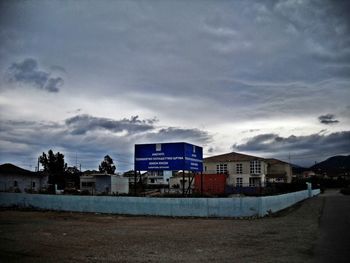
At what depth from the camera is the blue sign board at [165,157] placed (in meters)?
26.5

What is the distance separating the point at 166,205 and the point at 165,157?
5.17 m

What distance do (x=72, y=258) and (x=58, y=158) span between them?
281ft

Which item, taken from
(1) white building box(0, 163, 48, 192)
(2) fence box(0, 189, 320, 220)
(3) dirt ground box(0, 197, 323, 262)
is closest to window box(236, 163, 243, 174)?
(1) white building box(0, 163, 48, 192)

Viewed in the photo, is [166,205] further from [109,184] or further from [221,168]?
[221,168]

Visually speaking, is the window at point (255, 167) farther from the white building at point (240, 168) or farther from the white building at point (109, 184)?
the white building at point (109, 184)

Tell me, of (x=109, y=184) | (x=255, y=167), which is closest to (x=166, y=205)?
(x=109, y=184)

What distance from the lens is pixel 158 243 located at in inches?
479

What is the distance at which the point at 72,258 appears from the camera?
959 cm

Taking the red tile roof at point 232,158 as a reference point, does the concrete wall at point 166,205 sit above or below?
below

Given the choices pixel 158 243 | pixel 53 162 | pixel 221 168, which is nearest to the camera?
pixel 158 243

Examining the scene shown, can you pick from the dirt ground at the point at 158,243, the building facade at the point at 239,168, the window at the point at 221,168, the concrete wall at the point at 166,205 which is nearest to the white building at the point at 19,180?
the concrete wall at the point at 166,205

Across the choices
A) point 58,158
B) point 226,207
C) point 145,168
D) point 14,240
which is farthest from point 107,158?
point 14,240

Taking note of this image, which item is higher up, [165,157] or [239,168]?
[165,157]

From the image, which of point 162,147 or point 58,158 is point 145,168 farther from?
point 58,158
